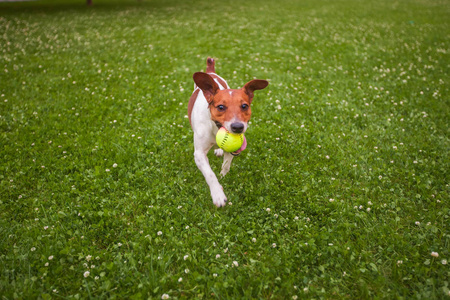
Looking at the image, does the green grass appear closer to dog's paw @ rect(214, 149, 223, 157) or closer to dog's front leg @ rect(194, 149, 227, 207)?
dog's paw @ rect(214, 149, 223, 157)

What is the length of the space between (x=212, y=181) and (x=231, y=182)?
97cm

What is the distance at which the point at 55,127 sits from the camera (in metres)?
6.49

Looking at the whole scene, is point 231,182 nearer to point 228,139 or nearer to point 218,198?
point 218,198

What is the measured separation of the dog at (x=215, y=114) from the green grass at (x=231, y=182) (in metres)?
0.64

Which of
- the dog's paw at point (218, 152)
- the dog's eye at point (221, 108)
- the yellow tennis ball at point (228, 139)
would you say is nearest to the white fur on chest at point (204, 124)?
the dog's eye at point (221, 108)

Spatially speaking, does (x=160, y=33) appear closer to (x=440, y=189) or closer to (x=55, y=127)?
(x=55, y=127)

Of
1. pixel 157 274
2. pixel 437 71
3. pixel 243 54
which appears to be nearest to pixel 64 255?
pixel 157 274

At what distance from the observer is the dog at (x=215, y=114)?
3829 mm

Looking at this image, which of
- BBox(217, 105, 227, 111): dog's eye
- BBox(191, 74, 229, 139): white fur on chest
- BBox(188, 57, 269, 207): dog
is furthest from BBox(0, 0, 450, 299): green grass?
BBox(217, 105, 227, 111): dog's eye

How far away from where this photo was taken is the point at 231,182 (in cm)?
497

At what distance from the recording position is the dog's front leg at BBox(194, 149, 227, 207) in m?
3.95

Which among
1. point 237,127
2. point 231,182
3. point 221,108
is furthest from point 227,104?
point 231,182

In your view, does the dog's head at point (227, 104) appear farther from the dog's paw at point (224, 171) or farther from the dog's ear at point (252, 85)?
the dog's paw at point (224, 171)

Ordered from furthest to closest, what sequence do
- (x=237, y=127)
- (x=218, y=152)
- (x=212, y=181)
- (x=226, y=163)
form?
(x=218, y=152) → (x=226, y=163) → (x=212, y=181) → (x=237, y=127)
